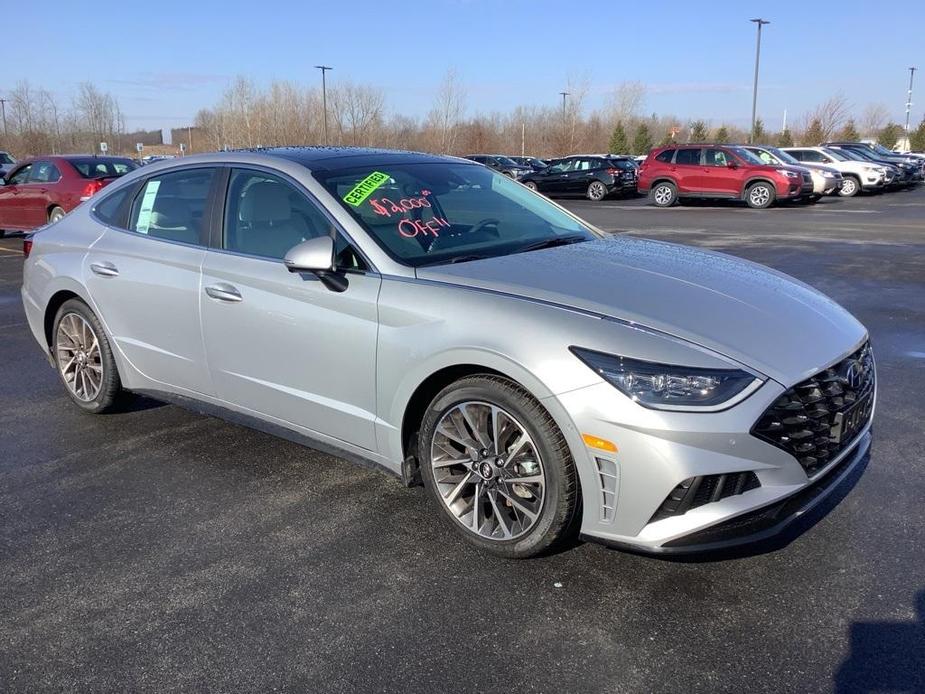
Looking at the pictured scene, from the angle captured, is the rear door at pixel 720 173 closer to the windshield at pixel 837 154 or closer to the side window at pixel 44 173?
the windshield at pixel 837 154

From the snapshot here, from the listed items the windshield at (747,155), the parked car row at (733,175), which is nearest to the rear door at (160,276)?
the parked car row at (733,175)

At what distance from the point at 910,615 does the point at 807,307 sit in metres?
1.29

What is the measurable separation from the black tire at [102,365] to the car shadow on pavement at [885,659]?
4.12 metres

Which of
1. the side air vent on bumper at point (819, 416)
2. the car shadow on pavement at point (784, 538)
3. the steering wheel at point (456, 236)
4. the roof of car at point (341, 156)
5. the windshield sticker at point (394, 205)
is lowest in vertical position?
the car shadow on pavement at point (784, 538)

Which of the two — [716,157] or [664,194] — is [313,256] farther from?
[664,194]

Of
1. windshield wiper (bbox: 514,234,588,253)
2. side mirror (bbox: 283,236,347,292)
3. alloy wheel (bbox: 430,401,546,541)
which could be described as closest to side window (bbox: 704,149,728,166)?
windshield wiper (bbox: 514,234,588,253)

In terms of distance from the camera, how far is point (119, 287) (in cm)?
466

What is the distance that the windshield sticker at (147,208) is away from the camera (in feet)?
15.4

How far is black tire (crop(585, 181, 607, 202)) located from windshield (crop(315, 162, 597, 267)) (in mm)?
24877

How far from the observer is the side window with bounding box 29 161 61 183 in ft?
45.8

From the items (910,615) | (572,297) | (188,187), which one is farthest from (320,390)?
(910,615)

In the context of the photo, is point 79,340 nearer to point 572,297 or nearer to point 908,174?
point 572,297

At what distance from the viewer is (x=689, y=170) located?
24.5 m

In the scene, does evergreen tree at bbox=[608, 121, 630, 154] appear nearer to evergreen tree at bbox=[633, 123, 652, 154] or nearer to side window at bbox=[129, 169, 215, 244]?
evergreen tree at bbox=[633, 123, 652, 154]
